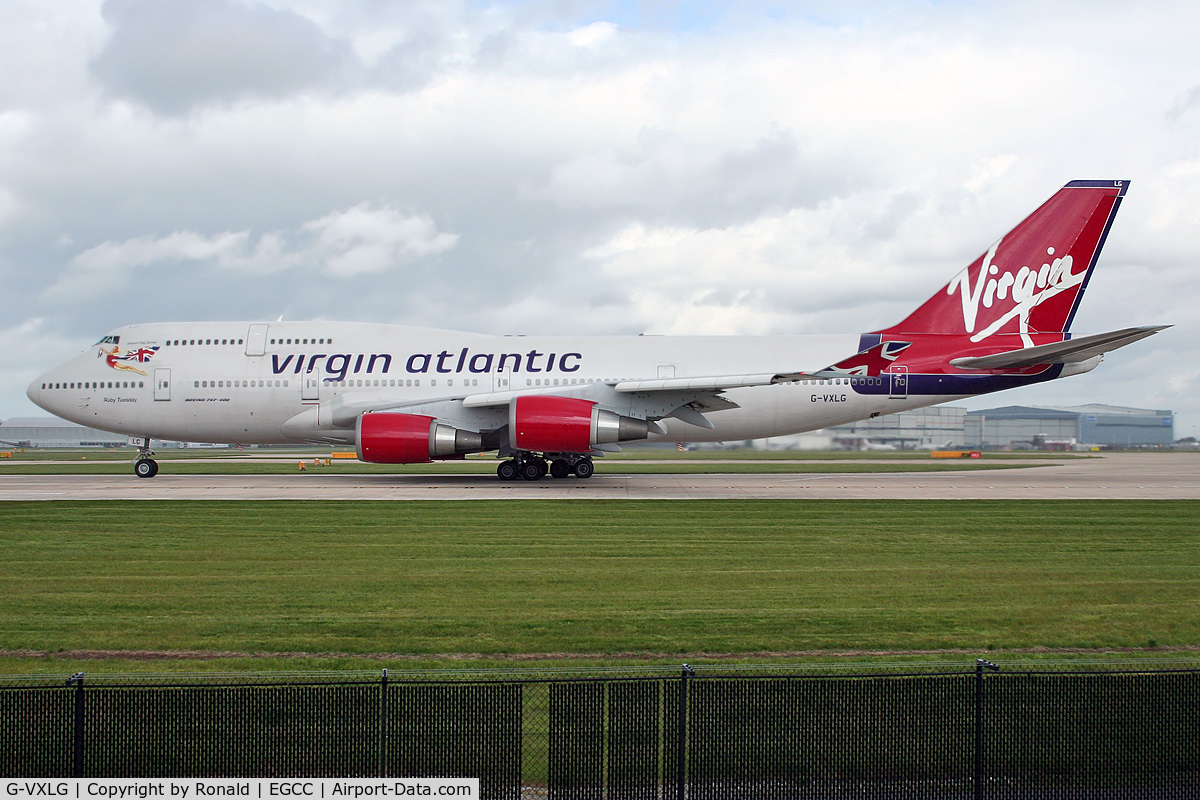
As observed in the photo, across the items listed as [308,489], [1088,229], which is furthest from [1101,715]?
[1088,229]

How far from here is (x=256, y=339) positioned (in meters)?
30.4

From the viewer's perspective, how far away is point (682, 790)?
5477mm

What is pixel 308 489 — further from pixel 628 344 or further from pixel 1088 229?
pixel 1088 229

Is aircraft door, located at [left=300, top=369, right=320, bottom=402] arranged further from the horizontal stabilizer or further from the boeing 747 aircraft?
the horizontal stabilizer

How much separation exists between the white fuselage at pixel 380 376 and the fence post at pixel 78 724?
22602 millimetres

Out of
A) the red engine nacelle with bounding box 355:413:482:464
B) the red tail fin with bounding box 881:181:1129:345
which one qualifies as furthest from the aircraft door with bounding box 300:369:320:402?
the red tail fin with bounding box 881:181:1129:345

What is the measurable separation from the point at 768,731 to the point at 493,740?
1871 mm

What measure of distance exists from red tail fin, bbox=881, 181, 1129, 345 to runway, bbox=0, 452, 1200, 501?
543cm

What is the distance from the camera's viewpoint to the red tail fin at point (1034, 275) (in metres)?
28.6

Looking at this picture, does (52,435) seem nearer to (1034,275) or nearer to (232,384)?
(232,384)

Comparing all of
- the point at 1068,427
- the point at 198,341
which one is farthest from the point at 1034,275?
the point at 1068,427

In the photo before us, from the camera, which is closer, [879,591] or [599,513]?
[879,591]
